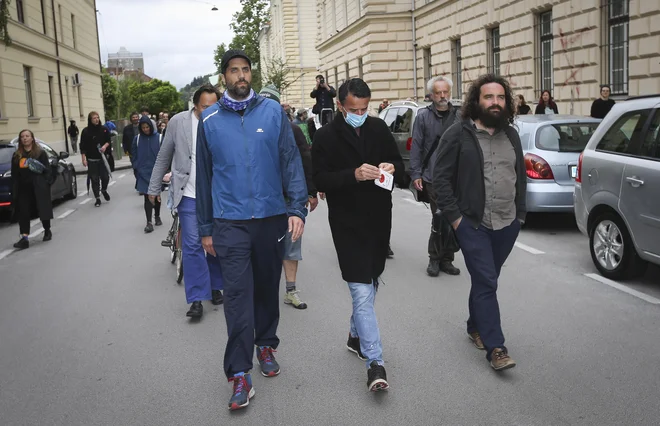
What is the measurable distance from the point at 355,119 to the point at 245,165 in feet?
2.48

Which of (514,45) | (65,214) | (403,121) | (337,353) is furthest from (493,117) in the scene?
(514,45)

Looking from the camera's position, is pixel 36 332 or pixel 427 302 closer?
pixel 36 332

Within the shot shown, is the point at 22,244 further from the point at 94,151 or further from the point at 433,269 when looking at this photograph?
the point at 433,269

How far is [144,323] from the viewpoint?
6.47m

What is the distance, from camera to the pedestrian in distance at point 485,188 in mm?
4938

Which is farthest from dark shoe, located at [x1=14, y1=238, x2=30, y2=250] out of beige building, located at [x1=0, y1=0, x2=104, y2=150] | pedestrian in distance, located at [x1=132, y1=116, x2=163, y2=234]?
beige building, located at [x1=0, y1=0, x2=104, y2=150]

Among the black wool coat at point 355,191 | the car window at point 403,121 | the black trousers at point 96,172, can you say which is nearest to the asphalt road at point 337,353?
the black wool coat at point 355,191

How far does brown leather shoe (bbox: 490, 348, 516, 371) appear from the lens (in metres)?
4.81

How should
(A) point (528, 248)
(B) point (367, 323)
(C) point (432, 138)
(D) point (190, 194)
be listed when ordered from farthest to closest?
(A) point (528, 248) < (C) point (432, 138) < (D) point (190, 194) < (B) point (367, 323)

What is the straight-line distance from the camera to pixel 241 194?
445cm

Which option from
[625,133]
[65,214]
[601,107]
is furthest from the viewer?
[601,107]

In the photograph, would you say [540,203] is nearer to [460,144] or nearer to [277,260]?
[460,144]

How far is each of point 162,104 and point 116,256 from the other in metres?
122

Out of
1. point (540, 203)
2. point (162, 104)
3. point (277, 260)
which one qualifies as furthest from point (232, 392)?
point (162, 104)
